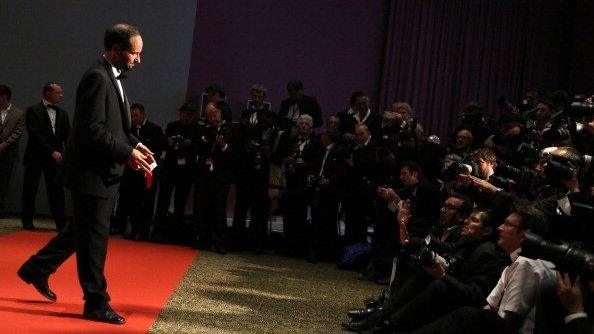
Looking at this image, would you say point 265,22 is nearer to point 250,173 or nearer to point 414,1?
point 414,1

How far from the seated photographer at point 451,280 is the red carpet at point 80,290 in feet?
4.44

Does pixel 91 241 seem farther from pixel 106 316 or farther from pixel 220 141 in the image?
pixel 220 141

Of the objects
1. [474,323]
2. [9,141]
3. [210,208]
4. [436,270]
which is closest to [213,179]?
[210,208]

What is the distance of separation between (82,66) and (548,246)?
792 cm

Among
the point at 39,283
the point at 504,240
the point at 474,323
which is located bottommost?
the point at 39,283

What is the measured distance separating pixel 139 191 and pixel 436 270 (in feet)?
16.0

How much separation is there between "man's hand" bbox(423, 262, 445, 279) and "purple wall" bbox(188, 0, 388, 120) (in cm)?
640

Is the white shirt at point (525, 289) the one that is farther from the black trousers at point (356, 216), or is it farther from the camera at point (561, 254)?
the black trousers at point (356, 216)

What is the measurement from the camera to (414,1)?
1063 centimetres

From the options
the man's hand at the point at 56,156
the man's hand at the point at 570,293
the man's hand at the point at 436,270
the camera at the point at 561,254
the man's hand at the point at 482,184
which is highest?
the man's hand at the point at 482,184

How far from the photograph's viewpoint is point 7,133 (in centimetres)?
891

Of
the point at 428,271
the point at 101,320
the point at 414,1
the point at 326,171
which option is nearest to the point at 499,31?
the point at 414,1

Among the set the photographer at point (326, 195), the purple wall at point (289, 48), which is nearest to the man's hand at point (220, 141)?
the photographer at point (326, 195)

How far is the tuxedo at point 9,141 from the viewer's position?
8883mm
